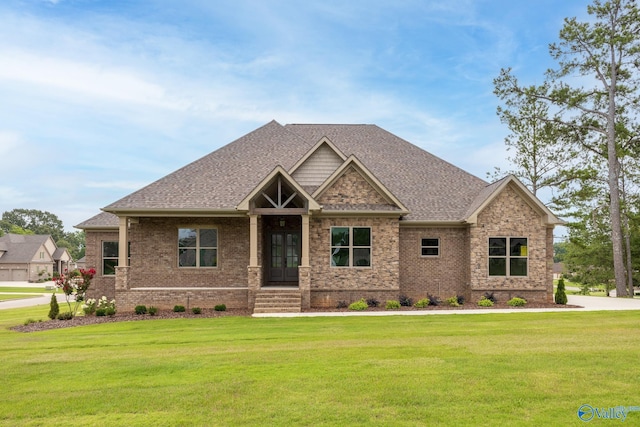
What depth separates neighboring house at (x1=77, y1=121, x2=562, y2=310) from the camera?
17.1 m

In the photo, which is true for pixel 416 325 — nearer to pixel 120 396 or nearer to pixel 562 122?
pixel 120 396

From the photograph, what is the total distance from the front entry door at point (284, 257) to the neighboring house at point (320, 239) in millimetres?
44

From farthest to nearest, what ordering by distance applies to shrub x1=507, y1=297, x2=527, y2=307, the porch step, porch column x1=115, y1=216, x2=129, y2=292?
shrub x1=507, y1=297, x2=527, y2=307
porch column x1=115, y1=216, x2=129, y2=292
the porch step

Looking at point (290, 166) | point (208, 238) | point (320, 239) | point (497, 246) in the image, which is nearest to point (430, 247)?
point (497, 246)

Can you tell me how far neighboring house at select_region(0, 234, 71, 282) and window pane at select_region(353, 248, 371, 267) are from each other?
65.5 m

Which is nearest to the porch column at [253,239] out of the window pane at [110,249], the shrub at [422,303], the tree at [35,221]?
the shrub at [422,303]

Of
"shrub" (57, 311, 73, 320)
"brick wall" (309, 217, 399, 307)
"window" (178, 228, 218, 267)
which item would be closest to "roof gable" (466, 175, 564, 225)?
"brick wall" (309, 217, 399, 307)

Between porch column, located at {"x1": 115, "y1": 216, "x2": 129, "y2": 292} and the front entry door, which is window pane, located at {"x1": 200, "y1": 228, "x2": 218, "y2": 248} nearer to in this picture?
the front entry door

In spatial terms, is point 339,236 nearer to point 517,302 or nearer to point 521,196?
point 517,302

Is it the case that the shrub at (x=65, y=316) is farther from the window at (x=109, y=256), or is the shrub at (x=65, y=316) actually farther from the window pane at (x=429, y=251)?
the window pane at (x=429, y=251)

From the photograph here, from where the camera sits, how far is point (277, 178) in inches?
658

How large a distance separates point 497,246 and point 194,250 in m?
12.5

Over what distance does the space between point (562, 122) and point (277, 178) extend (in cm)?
2013

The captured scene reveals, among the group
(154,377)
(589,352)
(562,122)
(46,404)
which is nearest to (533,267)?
(589,352)
